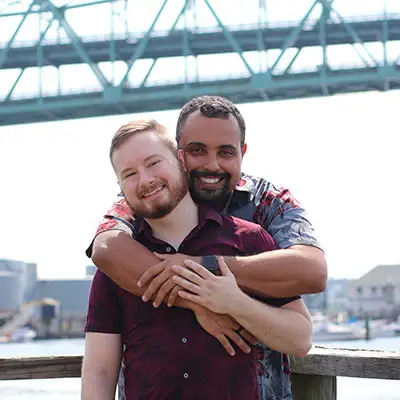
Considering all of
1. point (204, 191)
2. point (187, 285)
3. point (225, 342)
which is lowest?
point (225, 342)

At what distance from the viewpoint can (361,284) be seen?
63.4m

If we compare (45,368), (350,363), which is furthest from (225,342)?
(45,368)

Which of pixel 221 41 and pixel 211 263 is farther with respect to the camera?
pixel 221 41

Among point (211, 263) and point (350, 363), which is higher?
point (211, 263)

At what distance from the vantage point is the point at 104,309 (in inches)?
67.3

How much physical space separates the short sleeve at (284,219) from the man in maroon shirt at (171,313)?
56mm

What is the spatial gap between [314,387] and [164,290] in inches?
32.8

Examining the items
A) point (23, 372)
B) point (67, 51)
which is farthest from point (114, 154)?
point (67, 51)

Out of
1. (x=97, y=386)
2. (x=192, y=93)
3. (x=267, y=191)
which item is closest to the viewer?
(x=97, y=386)

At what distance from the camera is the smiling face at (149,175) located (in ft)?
5.44

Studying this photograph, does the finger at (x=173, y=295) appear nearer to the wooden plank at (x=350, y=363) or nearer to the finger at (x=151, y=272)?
the finger at (x=151, y=272)

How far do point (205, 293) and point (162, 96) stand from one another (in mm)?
25041

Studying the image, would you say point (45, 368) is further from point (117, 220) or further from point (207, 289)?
point (207, 289)

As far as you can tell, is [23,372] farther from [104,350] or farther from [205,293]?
[205,293]
